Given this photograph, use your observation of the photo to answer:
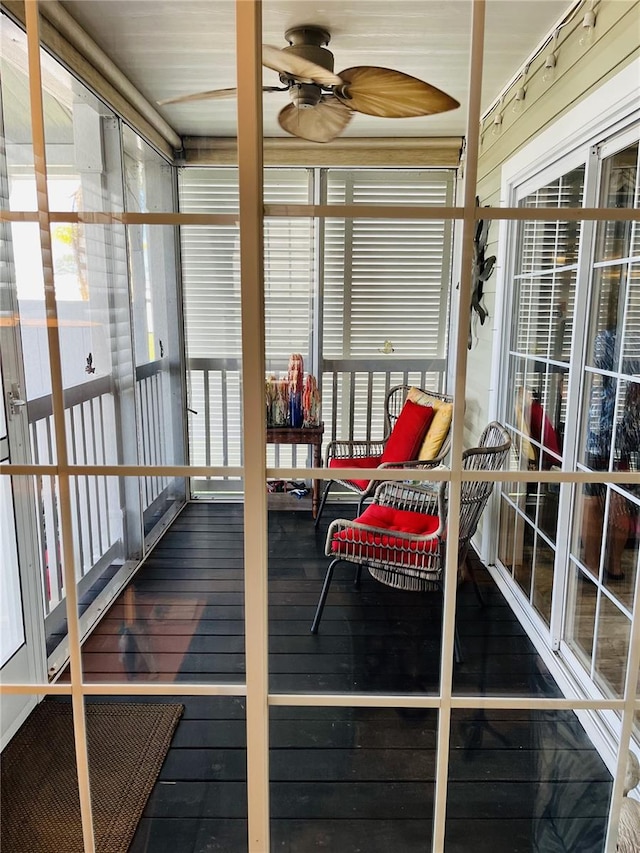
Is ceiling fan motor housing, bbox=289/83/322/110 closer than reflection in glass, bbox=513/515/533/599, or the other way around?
ceiling fan motor housing, bbox=289/83/322/110

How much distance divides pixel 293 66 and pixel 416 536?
3.43ft

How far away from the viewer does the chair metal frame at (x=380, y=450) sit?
1028 millimetres

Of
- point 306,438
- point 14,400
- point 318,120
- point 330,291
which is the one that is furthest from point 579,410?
point 14,400

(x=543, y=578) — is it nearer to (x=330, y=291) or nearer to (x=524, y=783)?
(x=524, y=783)

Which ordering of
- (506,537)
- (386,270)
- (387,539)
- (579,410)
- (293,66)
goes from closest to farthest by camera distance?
1. (293,66)
2. (386,270)
3. (387,539)
4. (506,537)
5. (579,410)

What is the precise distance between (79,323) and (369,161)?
77 centimetres

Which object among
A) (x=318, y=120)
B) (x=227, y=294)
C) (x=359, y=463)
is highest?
(x=318, y=120)

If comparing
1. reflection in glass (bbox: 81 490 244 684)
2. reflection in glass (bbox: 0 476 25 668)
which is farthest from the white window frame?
reflection in glass (bbox: 0 476 25 668)

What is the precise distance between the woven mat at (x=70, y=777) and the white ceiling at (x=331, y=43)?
1339 mm

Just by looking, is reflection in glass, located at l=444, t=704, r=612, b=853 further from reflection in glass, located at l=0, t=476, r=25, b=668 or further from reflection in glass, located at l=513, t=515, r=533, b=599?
reflection in glass, located at l=0, t=476, r=25, b=668

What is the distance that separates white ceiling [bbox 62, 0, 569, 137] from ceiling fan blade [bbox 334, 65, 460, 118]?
2 cm

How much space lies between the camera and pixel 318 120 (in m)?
1.18

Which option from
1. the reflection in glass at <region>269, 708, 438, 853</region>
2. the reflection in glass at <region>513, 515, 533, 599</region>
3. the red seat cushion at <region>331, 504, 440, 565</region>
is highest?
the red seat cushion at <region>331, 504, 440, 565</region>

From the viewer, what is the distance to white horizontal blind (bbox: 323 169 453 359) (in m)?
1.02
